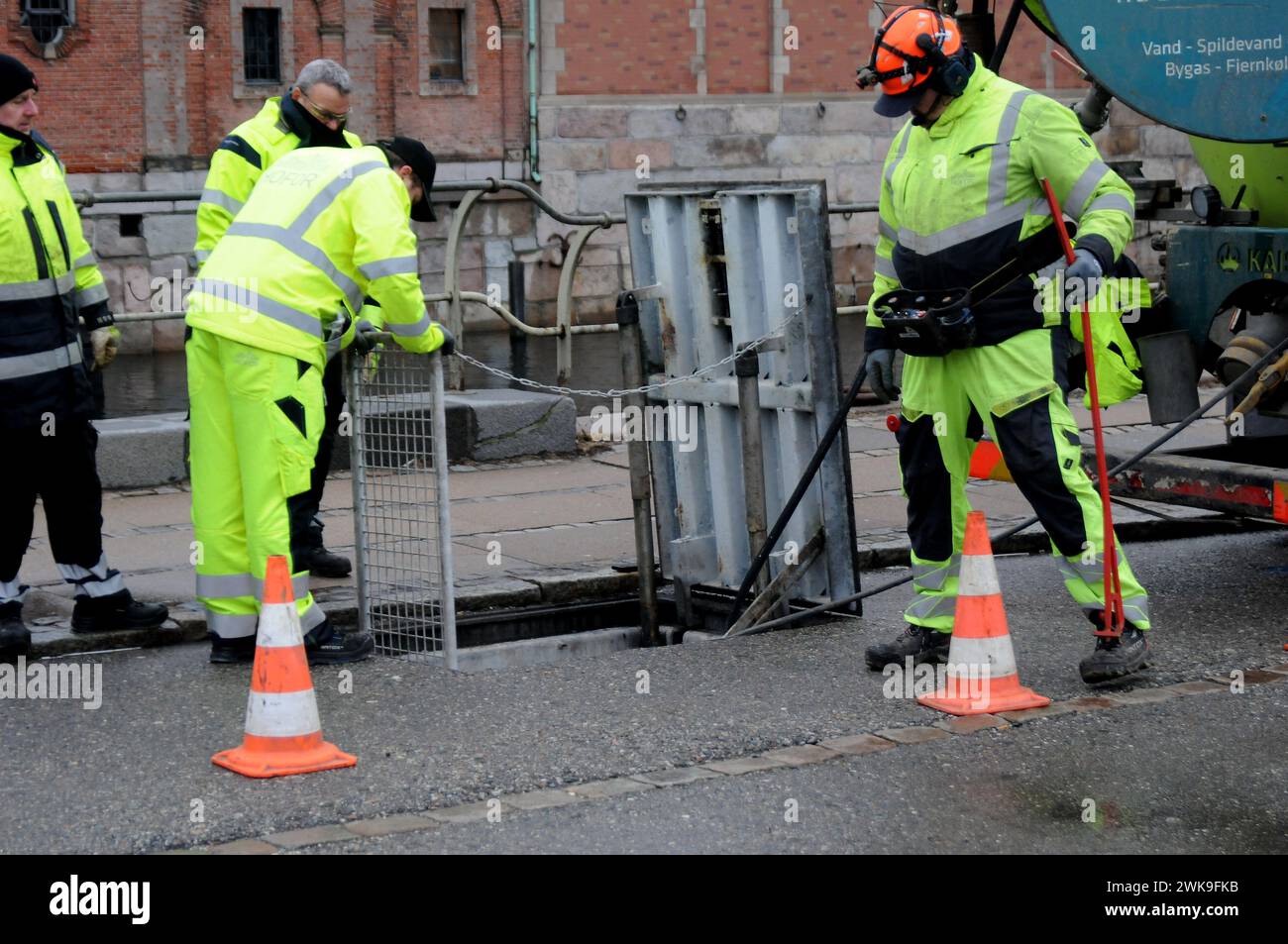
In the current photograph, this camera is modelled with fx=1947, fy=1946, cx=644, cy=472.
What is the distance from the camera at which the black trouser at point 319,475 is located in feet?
21.8

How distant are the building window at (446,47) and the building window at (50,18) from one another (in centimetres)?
493

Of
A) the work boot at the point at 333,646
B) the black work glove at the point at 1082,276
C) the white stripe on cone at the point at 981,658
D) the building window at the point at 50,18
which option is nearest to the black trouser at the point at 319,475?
the work boot at the point at 333,646

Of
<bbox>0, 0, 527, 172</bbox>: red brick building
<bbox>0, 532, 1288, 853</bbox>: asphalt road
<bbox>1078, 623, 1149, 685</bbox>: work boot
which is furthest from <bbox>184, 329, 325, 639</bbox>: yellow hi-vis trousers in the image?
<bbox>0, 0, 527, 172</bbox>: red brick building

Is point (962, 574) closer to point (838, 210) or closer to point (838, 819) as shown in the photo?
point (838, 819)

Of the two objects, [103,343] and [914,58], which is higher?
[914,58]

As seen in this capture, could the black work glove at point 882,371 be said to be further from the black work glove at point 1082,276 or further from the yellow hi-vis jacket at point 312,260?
the yellow hi-vis jacket at point 312,260

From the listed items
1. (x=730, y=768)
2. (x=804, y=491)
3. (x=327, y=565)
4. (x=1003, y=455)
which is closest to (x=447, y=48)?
(x=327, y=565)

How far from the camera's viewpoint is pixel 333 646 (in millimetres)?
6457

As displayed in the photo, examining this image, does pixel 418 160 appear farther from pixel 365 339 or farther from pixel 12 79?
pixel 12 79

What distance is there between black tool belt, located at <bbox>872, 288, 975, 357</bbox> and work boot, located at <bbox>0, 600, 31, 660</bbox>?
2993mm

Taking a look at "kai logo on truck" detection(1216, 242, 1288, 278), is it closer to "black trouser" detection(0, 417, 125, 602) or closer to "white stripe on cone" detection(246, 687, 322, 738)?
"white stripe on cone" detection(246, 687, 322, 738)

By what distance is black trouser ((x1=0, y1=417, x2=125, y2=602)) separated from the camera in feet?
21.4

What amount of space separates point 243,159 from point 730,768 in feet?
10.5

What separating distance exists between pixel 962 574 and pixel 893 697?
436mm
